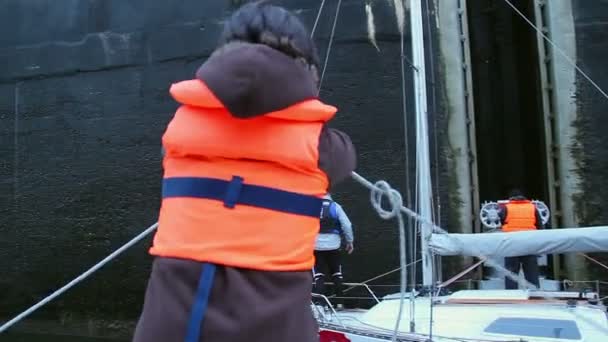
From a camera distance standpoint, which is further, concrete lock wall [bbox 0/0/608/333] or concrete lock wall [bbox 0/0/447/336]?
concrete lock wall [bbox 0/0/447/336]

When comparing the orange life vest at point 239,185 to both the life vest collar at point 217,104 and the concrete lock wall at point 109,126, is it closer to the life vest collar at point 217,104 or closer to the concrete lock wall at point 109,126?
the life vest collar at point 217,104

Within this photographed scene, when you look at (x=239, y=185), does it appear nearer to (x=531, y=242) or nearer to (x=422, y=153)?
(x=531, y=242)

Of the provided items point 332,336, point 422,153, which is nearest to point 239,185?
point 332,336

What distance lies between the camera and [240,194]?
4.35 ft

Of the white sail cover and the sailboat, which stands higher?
the white sail cover

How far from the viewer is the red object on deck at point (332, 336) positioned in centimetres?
396

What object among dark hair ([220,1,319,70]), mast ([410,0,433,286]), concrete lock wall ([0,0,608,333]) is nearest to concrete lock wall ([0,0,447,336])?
concrete lock wall ([0,0,608,333])

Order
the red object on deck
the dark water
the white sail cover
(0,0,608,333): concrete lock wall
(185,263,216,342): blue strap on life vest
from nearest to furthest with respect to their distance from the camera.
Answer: (185,263,216,342): blue strap on life vest
the red object on deck
the white sail cover
(0,0,608,333): concrete lock wall
the dark water

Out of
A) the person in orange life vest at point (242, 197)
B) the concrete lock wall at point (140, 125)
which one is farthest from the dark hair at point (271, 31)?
the concrete lock wall at point (140, 125)

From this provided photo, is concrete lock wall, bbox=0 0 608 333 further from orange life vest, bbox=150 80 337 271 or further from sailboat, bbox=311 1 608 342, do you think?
orange life vest, bbox=150 80 337 271

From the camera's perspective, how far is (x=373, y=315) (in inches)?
170

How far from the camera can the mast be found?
503 cm

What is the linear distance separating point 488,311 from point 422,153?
1.65 meters

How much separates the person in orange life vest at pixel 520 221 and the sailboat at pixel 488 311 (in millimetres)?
1629
